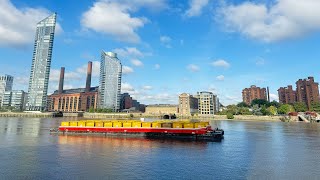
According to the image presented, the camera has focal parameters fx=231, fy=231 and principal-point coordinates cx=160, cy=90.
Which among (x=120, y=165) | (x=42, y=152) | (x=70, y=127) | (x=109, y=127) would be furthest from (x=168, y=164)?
(x=70, y=127)

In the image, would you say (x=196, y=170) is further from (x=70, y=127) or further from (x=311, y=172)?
(x=70, y=127)

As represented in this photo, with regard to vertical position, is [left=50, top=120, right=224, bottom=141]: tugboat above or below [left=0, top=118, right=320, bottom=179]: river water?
above

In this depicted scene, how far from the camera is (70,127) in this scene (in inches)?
3004

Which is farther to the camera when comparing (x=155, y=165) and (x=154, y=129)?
(x=154, y=129)

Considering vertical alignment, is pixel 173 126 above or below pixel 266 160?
above

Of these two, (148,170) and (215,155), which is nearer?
(148,170)

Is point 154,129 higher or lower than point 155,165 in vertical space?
higher

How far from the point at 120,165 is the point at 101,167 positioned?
269cm

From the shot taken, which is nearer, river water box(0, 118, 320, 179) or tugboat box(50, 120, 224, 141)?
river water box(0, 118, 320, 179)

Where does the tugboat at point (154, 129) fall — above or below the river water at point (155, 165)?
above

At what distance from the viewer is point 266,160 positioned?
38.8 meters

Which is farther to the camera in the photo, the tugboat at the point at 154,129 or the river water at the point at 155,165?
the tugboat at the point at 154,129

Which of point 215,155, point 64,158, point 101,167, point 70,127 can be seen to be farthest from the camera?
point 70,127

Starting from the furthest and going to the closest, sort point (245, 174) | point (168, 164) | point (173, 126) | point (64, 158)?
point (173, 126) < point (64, 158) < point (168, 164) < point (245, 174)
